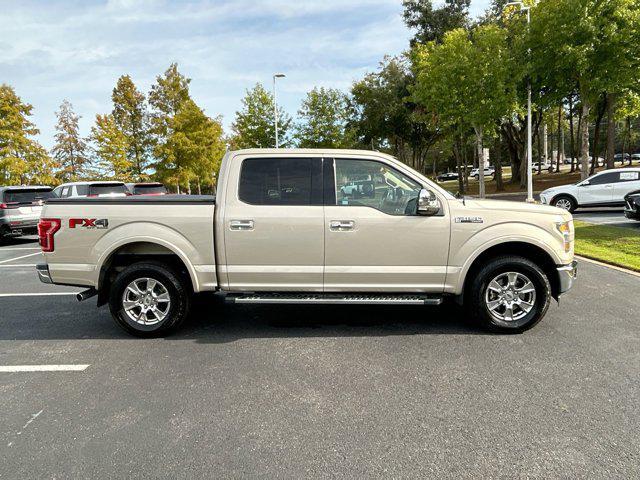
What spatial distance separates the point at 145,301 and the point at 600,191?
16.0 m

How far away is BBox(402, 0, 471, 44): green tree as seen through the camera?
29.6 m

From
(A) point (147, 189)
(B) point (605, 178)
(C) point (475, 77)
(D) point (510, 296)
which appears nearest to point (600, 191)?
(B) point (605, 178)

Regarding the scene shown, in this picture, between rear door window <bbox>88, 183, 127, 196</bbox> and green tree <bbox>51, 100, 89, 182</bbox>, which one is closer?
rear door window <bbox>88, 183, 127, 196</bbox>

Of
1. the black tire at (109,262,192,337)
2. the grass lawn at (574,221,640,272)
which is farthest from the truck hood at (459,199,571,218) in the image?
the grass lawn at (574,221,640,272)

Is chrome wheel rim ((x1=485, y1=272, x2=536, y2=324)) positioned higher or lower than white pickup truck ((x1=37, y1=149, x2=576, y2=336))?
lower

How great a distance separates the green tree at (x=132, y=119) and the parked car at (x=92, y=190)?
58.5 ft

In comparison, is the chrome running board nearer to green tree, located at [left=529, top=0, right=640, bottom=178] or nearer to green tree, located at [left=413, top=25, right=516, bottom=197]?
green tree, located at [left=413, top=25, right=516, bottom=197]

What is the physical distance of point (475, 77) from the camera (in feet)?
66.5

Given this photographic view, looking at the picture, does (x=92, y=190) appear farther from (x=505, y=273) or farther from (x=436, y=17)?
(x=436, y=17)

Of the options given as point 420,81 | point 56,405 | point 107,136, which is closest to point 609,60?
point 420,81

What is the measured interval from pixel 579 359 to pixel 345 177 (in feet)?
9.42

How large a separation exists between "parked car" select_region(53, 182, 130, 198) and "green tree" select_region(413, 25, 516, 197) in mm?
15686

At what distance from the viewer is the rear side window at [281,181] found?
4613 millimetres

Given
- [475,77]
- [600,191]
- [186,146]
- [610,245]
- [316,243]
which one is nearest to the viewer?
[316,243]
